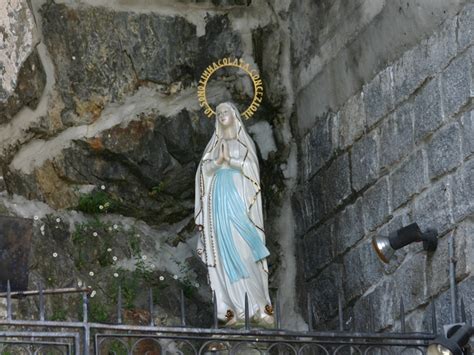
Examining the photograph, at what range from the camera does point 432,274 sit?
827 cm

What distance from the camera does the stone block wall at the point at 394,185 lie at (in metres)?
8.11

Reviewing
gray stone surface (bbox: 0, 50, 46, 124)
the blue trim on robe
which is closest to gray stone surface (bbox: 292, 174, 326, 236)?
the blue trim on robe

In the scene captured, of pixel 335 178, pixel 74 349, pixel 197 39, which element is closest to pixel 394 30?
pixel 335 178

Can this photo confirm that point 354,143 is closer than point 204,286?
Yes

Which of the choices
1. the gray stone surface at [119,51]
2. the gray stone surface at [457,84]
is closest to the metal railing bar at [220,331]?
the gray stone surface at [457,84]

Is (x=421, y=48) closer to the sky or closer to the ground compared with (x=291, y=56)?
closer to the ground

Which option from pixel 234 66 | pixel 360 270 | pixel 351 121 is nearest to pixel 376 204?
pixel 360 270

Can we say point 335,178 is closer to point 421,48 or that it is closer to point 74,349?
point 421,48

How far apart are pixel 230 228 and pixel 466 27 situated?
1874mm

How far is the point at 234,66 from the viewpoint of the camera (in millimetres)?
10359

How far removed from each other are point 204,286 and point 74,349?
2.95 m

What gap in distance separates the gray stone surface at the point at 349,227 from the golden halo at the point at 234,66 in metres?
0.95

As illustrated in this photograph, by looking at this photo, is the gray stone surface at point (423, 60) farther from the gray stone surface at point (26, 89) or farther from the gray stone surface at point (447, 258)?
the gray stone surface at point (26, 89)

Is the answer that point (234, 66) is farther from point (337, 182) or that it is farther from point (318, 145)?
point (337, 182)
